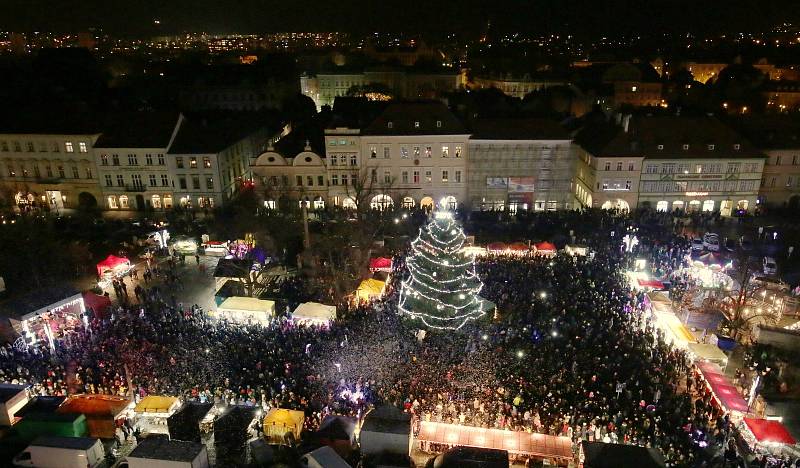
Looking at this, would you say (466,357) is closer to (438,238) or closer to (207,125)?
(438,238)

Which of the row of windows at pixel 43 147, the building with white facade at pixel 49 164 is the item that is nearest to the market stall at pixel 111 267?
the building with white facade at pixel 49 164

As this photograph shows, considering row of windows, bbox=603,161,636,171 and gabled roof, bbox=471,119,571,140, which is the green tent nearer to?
gabled roof, bbox=471,119,571,140

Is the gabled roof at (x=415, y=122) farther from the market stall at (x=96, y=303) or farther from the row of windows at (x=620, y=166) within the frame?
the market stall at (x=96, y=303)

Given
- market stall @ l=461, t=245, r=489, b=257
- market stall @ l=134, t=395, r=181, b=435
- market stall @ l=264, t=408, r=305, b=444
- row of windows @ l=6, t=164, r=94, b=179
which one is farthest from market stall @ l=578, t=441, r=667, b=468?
row of windows @ l=6, t=164, r=94, b=179

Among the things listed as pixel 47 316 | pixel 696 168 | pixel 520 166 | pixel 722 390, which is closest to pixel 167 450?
→ pixel 47 316

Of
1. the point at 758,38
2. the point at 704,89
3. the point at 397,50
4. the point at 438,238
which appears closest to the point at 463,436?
the point at 438,238
